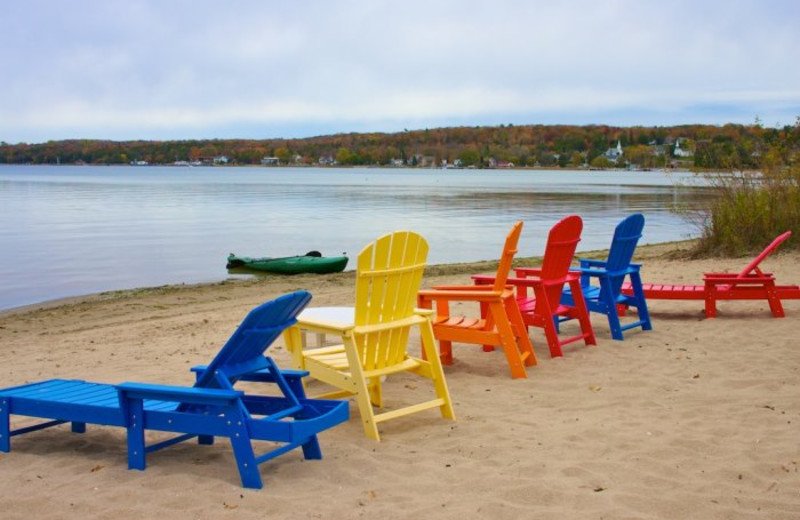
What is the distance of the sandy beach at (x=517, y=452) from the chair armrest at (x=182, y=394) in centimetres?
40

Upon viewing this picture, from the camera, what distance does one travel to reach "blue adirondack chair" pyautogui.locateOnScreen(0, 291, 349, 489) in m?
3.98

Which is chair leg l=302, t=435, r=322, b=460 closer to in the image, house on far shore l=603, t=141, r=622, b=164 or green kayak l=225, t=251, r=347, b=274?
green kayak l=225, t=251, r=347, b=274

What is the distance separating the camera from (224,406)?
397 centimetres

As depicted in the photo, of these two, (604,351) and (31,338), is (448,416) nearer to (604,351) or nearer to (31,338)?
(604,351)

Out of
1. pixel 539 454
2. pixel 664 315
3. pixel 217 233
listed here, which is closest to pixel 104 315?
pixel 664 315

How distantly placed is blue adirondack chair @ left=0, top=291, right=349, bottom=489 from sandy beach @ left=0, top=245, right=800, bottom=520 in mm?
156

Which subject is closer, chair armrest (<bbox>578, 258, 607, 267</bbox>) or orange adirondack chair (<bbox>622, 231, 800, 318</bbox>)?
chair armrest (<bbox>578, 258, 607, 267</bbox>)

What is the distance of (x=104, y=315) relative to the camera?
12195mm

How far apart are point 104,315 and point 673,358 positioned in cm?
840

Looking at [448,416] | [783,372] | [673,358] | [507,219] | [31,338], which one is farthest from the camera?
[507,219]

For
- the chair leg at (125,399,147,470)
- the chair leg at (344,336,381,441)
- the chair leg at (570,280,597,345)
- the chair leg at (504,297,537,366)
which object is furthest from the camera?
the chair leg at (570,280,597,345)

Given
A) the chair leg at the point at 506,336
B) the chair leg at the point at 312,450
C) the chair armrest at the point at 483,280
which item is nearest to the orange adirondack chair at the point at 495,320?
the chair leg at the point at 506,336

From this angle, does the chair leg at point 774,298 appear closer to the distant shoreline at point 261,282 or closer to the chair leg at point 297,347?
the chair leg at point 297,347

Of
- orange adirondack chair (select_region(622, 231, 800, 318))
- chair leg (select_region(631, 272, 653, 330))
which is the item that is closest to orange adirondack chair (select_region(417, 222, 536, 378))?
chair leg (select_region(631, 272, 653, 330))
